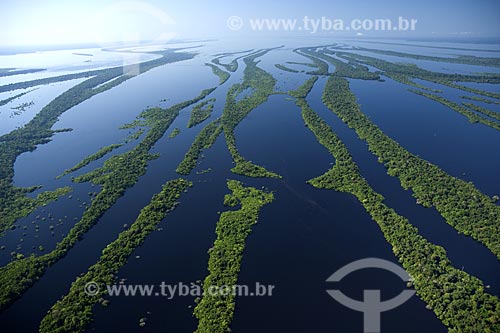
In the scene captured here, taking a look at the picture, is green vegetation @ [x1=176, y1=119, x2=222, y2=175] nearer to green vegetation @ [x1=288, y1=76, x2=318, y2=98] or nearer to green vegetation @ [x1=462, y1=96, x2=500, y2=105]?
green vegetation @ [x1=288, y1=76, x2=318, y2=98]

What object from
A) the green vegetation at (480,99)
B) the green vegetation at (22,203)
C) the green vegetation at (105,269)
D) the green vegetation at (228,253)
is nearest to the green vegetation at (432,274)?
the green vegetation at (228,253)

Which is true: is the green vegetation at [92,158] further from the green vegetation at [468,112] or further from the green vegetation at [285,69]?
the green vegetation at [285,69]

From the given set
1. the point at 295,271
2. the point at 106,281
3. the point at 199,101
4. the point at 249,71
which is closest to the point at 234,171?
the point at 295,271

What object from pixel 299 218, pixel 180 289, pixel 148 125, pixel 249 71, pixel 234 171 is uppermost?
pixel 249 71

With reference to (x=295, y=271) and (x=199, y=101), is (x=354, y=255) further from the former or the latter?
(x=199, y=101)

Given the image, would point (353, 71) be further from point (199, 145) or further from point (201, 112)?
point (199, 145)

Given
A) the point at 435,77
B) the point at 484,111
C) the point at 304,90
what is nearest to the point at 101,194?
the point at 304,90
